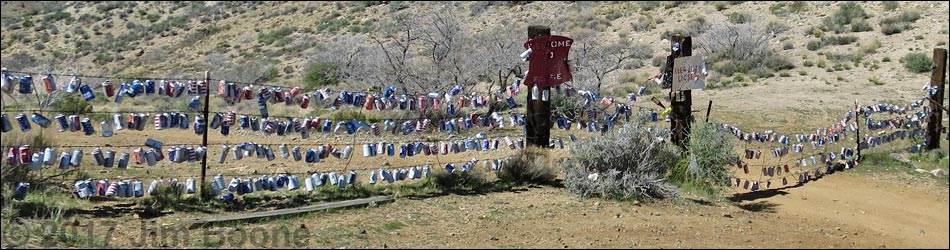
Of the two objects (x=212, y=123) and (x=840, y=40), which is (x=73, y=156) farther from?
(x=840, y=40)

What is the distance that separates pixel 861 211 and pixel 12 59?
147 ft

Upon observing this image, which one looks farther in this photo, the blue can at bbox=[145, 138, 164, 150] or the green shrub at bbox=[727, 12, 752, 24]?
the green shrub at bbox=[727, 12, 752, 24]

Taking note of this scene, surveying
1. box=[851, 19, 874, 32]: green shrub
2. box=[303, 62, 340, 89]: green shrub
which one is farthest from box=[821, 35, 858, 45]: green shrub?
box=[303, 62, 340, 89]: green shrub

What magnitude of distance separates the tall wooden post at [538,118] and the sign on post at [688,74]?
5.84ft

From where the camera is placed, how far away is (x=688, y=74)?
11.5m

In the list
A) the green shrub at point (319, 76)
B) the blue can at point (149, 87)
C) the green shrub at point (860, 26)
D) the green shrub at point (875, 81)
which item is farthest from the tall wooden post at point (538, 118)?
the green shrub at point (860, 26)

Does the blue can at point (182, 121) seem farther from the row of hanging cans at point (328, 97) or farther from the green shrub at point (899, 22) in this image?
the green shrub at point (899, 22)

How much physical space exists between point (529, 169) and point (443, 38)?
926 cm

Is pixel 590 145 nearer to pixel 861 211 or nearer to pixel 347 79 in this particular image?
pixel 861 211

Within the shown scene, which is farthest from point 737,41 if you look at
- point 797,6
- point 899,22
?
point 797,6

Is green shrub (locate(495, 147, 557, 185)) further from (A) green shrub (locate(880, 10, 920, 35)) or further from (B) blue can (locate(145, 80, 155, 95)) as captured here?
(A) green shrub (locate(880, 10, 920, 35))

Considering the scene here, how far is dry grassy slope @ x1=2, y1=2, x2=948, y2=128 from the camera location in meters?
23.7

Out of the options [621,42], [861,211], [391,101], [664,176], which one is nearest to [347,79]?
[391,101]

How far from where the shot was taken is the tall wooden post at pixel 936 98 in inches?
578
